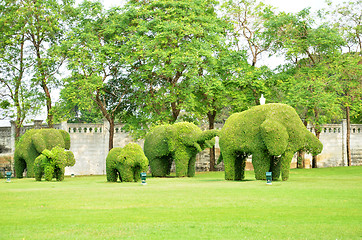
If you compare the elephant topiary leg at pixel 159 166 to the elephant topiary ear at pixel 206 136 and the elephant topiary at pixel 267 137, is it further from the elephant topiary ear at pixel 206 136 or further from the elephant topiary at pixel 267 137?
the elephant topiary at pixel 267 137

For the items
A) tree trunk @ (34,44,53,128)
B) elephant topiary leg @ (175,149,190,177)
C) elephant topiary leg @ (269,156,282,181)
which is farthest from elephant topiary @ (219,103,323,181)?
tree trunk @ (34,44,53,128)

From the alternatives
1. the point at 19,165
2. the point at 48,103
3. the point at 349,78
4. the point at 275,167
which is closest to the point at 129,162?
the point at 275,167

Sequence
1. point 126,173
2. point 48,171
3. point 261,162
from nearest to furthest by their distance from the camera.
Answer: point 261,162, point 126,173, point 48,171

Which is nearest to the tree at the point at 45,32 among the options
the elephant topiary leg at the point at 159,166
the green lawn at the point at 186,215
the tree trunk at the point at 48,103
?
the tree trunk at the point at 48,103

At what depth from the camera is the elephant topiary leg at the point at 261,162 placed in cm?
1925

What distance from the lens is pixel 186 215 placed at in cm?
951

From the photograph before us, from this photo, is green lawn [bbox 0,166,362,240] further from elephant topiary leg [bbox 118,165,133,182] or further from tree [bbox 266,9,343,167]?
tree [bbox 266,9,343,167]

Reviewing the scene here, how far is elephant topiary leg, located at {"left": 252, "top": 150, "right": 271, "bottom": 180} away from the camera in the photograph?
1925 centimetres

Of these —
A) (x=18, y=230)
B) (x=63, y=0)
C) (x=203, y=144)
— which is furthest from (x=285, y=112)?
(x=63, y=0)

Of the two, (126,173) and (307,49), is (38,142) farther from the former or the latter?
(307,49)

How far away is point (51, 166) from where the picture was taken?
22578 millimetres

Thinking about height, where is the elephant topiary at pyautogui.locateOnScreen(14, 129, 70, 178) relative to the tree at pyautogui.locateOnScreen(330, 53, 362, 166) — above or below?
below

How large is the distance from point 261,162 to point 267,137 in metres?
1.40

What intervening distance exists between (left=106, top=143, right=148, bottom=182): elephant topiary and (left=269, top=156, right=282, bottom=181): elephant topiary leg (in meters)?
5.17
